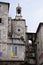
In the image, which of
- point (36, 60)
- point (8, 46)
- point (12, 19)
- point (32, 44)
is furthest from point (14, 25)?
point (8, 46)

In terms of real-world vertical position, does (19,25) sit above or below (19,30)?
above

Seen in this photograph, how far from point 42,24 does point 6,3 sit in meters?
9.61

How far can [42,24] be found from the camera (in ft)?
176

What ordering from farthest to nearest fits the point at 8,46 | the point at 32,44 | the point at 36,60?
the point at 32,44, the point at 36,60, the point at 8,46

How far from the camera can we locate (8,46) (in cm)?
5181

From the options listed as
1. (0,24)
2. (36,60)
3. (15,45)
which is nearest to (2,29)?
(0,24)

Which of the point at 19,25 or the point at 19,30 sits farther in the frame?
the point at 19,25

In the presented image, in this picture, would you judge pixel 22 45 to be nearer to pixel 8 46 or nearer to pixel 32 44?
pixel 8 46

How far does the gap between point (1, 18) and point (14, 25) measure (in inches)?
566

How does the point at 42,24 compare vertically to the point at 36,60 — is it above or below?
above

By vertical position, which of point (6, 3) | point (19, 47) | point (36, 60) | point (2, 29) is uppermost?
point (6, 3)

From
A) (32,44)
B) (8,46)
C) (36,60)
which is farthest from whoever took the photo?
(32,44)

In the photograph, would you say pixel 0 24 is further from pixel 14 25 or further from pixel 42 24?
pixel 14 25

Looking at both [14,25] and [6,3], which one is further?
[14,25]
